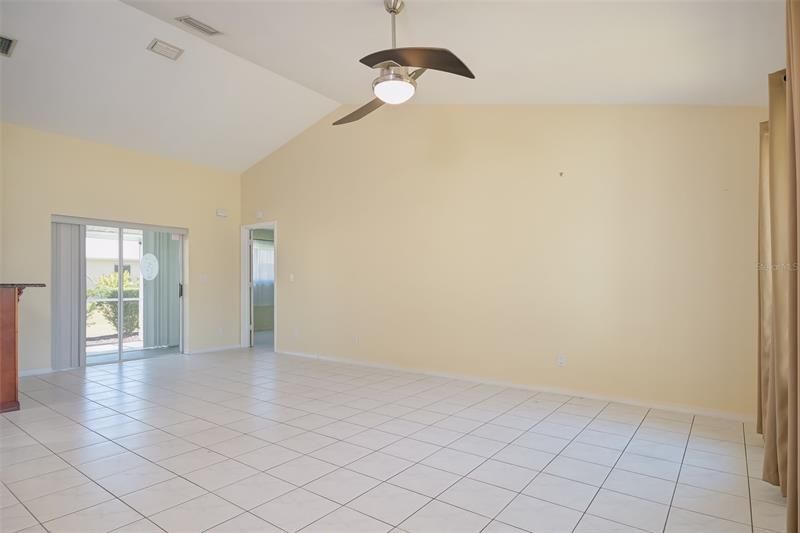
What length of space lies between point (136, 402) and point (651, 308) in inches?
201

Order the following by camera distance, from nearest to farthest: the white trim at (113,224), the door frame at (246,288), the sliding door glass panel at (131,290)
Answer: the white trim at (113,224)
the sliding door glass panel at (131,290)
the door frame at (246,288)

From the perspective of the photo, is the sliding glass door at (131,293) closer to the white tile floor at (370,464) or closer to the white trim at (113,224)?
the white trim at (113,224)

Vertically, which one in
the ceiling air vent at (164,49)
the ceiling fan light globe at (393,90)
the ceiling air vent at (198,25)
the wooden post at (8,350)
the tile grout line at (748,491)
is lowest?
the tile grout line at (748,491)

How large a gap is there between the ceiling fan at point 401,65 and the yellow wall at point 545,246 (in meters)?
2.04

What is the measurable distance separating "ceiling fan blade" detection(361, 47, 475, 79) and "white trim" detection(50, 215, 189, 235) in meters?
5.26

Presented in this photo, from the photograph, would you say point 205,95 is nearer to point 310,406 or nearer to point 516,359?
point 310,406

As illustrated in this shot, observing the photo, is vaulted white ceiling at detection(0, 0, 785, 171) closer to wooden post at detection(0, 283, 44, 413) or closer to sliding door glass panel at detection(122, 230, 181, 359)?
sliding door glass panel at detection(122, 230, 181, 359)

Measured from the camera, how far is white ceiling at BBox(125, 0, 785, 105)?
290 centimetres

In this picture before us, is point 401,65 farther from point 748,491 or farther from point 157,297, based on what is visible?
point 157,297

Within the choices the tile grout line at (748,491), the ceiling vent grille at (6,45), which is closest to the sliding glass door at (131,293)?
the ceiling vent grille at (6,45)

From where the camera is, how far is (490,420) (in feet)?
12.9

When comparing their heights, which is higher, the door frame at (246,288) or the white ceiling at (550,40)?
the white ceiling at (550,40)

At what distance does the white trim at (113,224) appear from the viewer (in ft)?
19.5

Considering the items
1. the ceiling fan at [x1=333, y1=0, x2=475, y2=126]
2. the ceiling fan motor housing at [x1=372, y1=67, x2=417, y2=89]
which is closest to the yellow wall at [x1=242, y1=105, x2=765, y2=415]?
the ceiling fan at [x1=333, y1=0, x2=475, y2=126]
